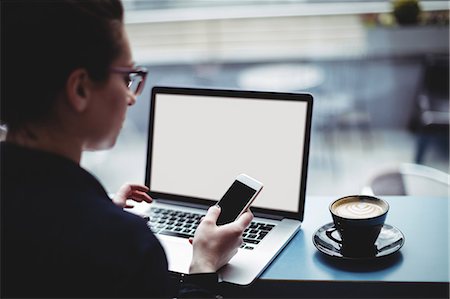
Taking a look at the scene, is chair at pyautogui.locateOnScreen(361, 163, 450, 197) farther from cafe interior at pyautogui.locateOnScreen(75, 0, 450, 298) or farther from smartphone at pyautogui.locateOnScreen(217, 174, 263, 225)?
cafe interior at pyautogui.locateOnScreen(75, 0, 450, 298)

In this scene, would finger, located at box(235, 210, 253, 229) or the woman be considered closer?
the woman

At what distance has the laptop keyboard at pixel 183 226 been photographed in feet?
3.63

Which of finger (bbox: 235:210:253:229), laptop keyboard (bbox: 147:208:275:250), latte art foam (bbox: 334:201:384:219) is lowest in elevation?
laptop keyboard (bbox: 147:208:275:250)

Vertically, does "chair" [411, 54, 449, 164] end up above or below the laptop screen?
below

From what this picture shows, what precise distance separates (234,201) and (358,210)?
0.23 metres

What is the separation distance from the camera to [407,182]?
5.43ft

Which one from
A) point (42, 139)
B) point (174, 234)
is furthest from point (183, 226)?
point (42, 139)

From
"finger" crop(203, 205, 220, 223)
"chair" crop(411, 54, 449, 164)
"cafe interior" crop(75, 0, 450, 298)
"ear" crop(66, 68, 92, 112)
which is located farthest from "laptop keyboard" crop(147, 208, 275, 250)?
"chair" crop(411, 54, 449, 164)

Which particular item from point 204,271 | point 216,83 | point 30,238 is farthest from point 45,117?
point 216,83

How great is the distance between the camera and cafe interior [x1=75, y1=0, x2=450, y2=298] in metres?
3.51

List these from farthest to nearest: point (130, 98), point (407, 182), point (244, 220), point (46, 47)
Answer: point (407, 182) → point (244, 220) → point (130, 98) → point (46, 47)

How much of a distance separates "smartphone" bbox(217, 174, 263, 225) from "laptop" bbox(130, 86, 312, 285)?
0.07 meters

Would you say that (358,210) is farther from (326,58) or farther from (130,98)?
(326,58)

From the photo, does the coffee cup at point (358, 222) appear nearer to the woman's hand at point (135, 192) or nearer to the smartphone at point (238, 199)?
the smartphone at point (238, 199)
